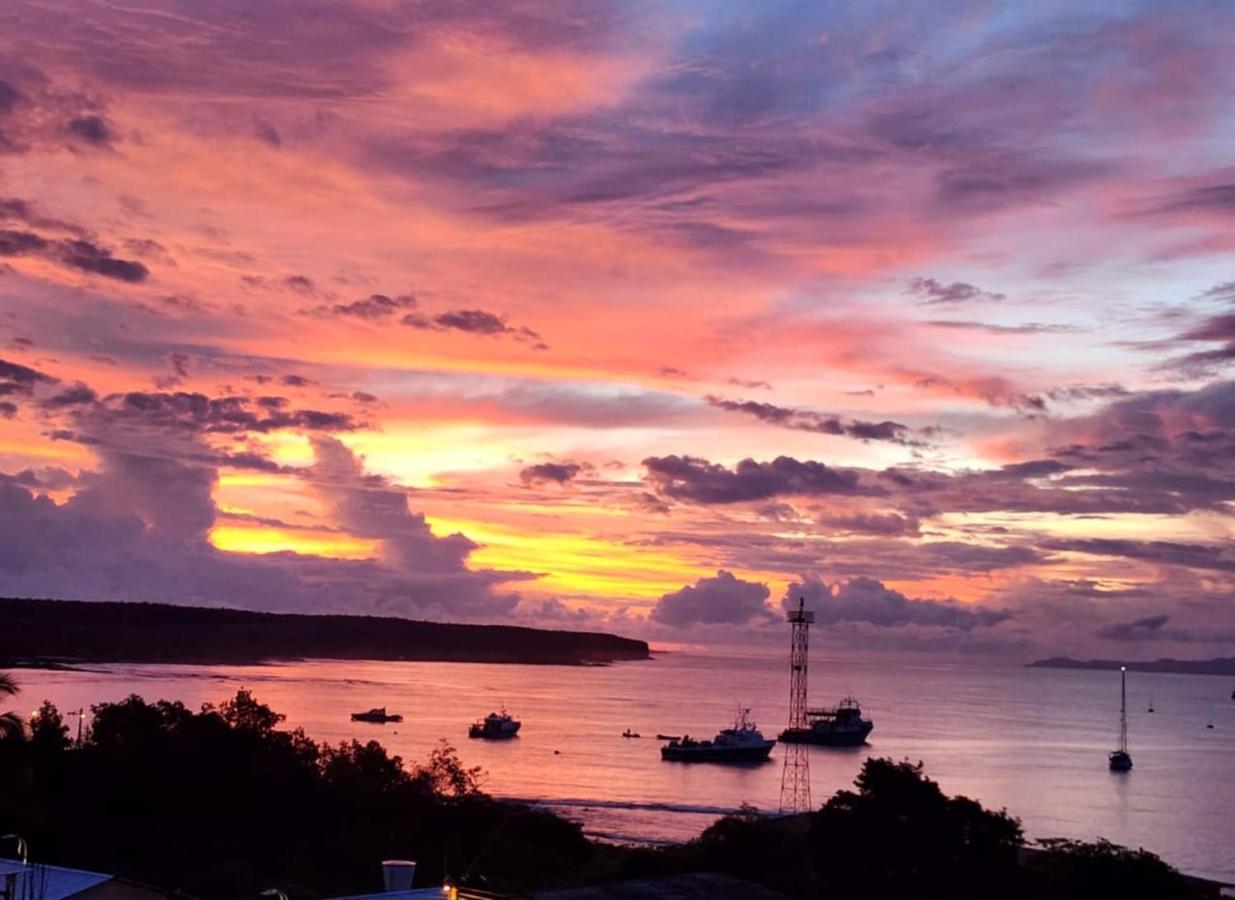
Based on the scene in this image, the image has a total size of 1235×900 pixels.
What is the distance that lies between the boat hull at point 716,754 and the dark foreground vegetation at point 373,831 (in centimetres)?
6534

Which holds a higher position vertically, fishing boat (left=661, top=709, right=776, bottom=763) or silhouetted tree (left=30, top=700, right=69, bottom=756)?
silhouetted tree (left=30, top=700, right=69, bottom=756)

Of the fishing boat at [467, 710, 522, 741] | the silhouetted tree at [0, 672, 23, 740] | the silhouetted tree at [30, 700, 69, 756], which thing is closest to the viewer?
the silhouetted tree at [0, 672, 23, 740]

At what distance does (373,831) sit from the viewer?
53.6m

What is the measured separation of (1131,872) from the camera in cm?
3672

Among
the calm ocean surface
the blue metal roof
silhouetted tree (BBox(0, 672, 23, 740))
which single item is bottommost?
the calm ocean surface

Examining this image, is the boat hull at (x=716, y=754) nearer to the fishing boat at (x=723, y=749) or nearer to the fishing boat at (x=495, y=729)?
the fishing boat at (x=723, y=749)

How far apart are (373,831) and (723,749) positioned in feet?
267

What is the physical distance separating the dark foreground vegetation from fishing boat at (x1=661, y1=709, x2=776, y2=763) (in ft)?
217

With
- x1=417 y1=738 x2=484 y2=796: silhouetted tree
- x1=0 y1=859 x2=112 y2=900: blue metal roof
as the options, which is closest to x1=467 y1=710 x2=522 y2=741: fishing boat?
x1=417 y1=738 x2=484 y2=796: silhouetted tree

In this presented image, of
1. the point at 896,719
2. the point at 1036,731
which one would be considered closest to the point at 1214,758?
the point at 1036,731

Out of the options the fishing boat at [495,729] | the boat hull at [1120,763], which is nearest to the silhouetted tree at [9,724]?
the fishing boat at [495,729]

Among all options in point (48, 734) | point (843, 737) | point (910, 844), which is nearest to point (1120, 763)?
point (843, 737)

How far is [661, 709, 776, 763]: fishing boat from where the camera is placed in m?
127

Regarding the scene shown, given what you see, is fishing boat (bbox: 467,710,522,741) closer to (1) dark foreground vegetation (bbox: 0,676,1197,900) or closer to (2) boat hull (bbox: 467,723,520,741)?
(2) boat hull (bbox: 467,723,520,741)
